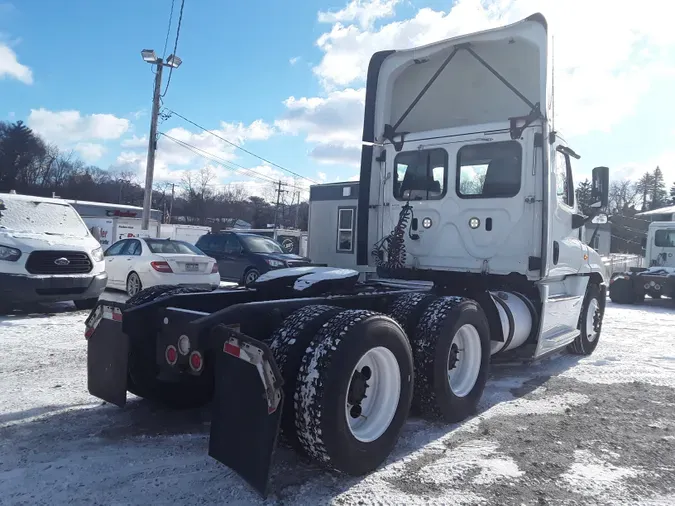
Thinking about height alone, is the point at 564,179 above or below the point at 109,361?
above

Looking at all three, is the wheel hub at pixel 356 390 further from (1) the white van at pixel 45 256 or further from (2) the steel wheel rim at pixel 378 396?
(1) the white van at pixel 45 256

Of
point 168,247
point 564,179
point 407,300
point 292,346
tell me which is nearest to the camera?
point 292,346

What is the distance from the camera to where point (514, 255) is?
19.0ft

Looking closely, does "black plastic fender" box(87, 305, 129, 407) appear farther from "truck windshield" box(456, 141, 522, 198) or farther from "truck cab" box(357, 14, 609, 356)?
"truck windshield" box(456, 141, 522, 198)

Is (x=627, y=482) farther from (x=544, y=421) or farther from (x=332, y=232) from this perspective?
(x=332, y=232)

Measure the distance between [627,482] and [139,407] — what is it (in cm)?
371

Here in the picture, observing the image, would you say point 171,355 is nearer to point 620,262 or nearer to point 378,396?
point 378,396

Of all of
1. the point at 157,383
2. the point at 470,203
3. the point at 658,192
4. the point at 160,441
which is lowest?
the point at 160,441

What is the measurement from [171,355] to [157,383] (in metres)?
0.64

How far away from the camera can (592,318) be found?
7.66 meters

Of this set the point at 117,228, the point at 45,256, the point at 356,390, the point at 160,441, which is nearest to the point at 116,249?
the point at 45,256

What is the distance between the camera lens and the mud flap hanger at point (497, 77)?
18.6ft

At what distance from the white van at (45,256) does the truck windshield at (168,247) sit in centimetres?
149

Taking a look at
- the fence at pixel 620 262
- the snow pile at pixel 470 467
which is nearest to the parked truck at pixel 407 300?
the snow pile at pixel 470 467
